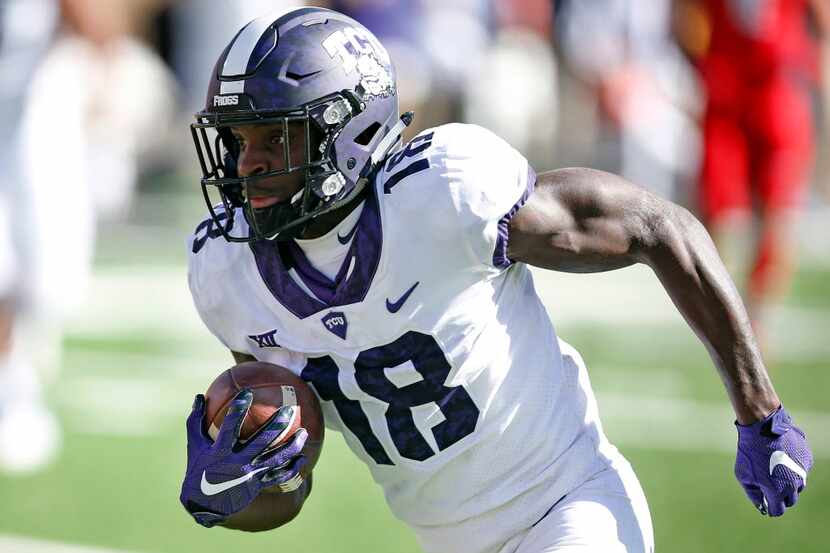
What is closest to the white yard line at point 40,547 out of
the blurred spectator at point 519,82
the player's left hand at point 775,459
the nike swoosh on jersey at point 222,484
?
the nike swoosh on jersey at point 222,484

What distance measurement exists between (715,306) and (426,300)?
601 mm

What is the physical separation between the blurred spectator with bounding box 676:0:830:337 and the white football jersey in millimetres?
3920

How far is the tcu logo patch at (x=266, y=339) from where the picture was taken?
2.94 m

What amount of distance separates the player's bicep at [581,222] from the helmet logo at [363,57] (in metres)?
0.46

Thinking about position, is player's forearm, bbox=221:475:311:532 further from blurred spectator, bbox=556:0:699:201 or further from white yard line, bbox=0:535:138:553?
blurred spectator, bbox=556:0:699:201

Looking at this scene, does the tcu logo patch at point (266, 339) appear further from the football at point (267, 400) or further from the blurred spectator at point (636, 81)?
the blurred spectator at point (636, 81)

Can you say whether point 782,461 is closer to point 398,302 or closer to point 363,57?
point 398,302

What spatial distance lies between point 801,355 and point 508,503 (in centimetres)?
426

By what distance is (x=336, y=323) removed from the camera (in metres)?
2.84

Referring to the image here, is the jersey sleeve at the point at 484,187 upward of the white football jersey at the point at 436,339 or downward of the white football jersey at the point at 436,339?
upward

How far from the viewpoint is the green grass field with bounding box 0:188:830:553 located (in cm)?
457

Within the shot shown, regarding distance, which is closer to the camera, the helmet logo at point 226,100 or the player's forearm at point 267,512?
the helmet logo at point 226,100

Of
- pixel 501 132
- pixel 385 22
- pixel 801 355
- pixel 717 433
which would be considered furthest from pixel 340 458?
pixel 501 132

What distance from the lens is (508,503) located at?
9.52ft
